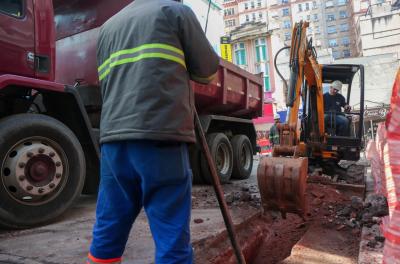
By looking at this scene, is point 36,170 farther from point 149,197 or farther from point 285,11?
point 285,11

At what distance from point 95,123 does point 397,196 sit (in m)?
3.90

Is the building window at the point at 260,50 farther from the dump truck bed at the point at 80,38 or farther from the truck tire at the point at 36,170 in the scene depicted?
the truck tire at the point at 36,170

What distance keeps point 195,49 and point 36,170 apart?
2236 mm

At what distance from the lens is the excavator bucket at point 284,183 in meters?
3.96

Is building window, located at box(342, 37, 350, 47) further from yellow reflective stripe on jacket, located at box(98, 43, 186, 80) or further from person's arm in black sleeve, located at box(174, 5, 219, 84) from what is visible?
yellow reflective stripe on jacket, located at box(98, 43, 186, 80)

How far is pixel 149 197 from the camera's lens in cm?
198

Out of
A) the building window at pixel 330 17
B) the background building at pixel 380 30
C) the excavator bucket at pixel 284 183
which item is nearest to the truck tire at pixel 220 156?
the excavator bucket at pixel 284 183

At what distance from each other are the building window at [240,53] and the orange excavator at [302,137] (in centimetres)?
2724

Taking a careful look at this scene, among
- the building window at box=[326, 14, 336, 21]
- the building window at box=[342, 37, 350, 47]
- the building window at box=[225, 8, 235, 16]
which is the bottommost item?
the building window at box=[342, 37, 350, 47]

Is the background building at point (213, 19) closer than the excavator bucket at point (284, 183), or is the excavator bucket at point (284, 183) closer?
the excavator bucket at point (284, 183)

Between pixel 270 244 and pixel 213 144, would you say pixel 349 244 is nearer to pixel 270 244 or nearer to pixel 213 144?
pixel 270 244

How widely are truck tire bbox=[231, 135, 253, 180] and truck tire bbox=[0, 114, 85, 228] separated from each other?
412 centimetres

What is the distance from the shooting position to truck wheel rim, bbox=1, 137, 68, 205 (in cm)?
341

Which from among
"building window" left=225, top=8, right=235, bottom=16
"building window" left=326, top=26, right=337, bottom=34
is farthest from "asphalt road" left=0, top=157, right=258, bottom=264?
"building window" left=225, top=8, right=235, bottom=16
